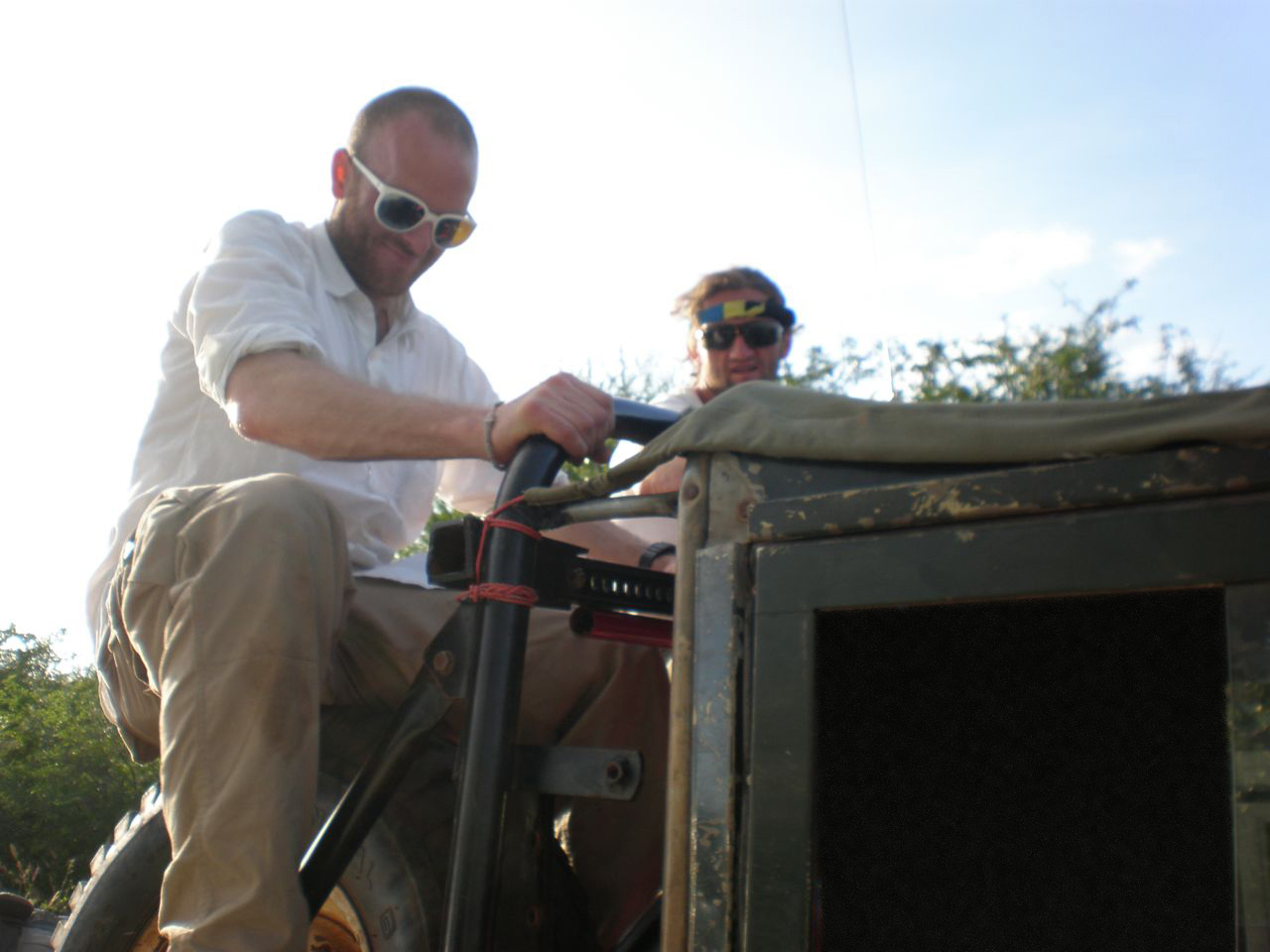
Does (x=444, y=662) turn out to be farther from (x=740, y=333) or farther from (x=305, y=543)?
(x=740, y=333)

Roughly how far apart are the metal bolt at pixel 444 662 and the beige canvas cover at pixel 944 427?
0.37 m

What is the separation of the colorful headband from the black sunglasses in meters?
0.03

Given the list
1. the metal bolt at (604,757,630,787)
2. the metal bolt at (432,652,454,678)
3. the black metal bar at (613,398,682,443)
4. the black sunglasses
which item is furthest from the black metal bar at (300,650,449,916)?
the black sunglasses

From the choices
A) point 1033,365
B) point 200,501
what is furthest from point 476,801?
point 1033,365

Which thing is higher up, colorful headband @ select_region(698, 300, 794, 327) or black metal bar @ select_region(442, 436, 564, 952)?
colorful headband @ select_region(698, 300, 794, 327)

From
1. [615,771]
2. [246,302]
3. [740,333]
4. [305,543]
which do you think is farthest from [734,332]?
Result: [615,771]

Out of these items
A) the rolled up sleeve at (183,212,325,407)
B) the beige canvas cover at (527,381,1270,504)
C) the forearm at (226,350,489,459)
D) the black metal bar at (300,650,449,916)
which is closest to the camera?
the beige canvas cover at (527,381,1270,504)

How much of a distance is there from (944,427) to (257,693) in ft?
3.05

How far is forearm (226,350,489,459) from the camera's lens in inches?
71.9

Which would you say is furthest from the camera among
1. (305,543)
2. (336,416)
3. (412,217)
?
(412,217)

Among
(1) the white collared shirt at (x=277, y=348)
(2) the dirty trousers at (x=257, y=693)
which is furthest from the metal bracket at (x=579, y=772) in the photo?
(1) the white collared shirt at (x=277, y=348)

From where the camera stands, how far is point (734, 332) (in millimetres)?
3916

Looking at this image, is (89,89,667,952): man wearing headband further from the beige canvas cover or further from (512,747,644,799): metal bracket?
the beige canvas cover

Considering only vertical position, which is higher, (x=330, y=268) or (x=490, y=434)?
(x=330, y=268)
